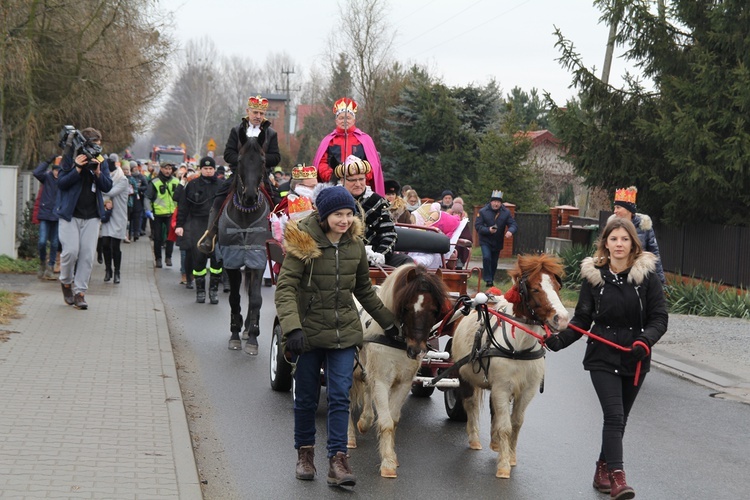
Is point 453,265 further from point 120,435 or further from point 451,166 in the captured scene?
point 451,166

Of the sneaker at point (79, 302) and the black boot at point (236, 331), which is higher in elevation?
the sneaker at point (79, 302)

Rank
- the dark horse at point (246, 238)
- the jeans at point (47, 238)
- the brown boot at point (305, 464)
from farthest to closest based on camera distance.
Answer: the jeans at point (47, 238) → the dark horse at point (246, 238) → the brown boot at point (305, 464)

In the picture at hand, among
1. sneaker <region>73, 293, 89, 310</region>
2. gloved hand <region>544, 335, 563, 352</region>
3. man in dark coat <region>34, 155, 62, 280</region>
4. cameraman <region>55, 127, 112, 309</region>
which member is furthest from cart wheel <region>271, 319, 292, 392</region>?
man in dark coat <region>34, 155, 62, 280</region>

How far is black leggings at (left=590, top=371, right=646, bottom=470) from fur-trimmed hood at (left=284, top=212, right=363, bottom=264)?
1860 mm

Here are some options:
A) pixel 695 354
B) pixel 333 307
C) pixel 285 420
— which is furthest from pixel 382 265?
pixel 695 354

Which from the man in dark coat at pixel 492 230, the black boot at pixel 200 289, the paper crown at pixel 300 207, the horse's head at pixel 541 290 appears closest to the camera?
the horse's head at pixel 541 290

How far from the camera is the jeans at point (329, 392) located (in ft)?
21.8

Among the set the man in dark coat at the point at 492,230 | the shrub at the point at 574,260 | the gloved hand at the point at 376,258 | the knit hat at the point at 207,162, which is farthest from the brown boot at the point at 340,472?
the shrub at the point at 574,260

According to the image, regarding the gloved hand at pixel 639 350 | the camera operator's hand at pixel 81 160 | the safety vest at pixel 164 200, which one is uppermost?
the camera operator's hand at pixel 81 160

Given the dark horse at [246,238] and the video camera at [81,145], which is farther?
the video camera at [81,145]

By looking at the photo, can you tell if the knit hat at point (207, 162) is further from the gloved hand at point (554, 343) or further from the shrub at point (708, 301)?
the gloved hand at point (554, 343)

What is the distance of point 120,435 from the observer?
7332 millimetres

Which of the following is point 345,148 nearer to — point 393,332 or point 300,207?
point 300,207

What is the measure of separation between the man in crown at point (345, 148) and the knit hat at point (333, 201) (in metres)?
3.53
